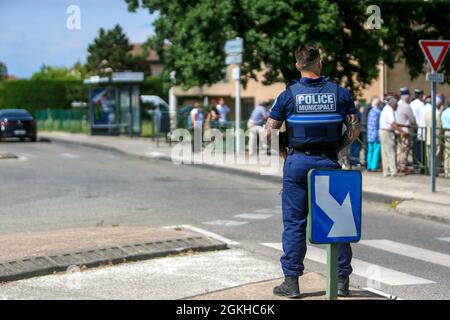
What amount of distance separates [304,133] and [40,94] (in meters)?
52.4

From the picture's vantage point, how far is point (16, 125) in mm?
34156

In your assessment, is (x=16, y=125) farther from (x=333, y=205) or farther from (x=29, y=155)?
(x=333, y=205)

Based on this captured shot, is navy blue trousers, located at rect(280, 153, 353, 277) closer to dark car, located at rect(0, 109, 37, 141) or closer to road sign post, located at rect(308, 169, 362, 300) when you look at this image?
road sign post, located at rect(308, 169, 362, 300)

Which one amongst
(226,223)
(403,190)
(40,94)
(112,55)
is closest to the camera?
(226,223)

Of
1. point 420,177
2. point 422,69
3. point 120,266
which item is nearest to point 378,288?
point 120,266

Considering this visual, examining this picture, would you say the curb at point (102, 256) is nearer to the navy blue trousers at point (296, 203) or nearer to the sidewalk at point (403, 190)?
the navy blue trousers at point (296, 203)

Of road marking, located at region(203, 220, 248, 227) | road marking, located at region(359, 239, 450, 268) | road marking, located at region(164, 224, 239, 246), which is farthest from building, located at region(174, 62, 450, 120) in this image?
road marking, located at region(359, 239, 450, 268)

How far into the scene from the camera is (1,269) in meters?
7.21

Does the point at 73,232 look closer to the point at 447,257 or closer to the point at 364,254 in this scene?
the point at 364,254

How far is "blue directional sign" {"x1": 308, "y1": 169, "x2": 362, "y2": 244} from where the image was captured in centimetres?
588

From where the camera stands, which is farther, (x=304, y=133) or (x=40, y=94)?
(x=40, y=94)

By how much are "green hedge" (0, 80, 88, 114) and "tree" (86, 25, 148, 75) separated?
16668 millimetres

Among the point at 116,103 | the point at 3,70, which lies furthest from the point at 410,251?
the point at 3,70
